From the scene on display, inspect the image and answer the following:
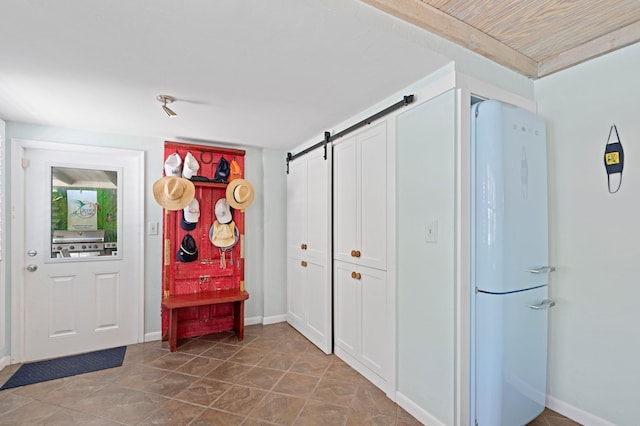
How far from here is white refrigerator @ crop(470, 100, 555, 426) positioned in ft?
6.04

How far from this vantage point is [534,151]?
204 centimetres

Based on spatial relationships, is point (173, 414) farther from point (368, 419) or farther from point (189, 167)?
point (189, 167)

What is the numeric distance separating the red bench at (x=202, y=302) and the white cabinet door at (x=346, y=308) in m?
1.10

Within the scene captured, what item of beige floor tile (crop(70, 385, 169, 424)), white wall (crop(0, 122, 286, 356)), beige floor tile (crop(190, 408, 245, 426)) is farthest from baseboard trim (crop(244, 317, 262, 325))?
beige floor tile (crop(190, 408, 245, 426))

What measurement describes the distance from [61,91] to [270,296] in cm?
297

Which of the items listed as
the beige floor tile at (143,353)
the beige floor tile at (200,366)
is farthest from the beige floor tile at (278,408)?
the beige floor tile at (143,353)

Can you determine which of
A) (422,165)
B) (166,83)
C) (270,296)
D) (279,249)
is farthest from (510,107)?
(270,296)

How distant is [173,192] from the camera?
10.6 feet

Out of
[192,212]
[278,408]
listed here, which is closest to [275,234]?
[192,212]

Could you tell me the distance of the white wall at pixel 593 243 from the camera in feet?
6.12

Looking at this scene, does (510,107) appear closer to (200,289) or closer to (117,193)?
(200,289)

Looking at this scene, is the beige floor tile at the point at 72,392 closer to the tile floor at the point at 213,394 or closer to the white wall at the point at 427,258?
the tile floor at the point at 213,394

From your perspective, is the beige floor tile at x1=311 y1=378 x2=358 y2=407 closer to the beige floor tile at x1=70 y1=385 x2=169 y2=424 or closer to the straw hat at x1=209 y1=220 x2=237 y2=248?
the beige floor tile at x1=70 y1=385 x2=169 y2=424

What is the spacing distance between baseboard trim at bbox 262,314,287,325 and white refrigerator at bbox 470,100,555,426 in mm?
2694
